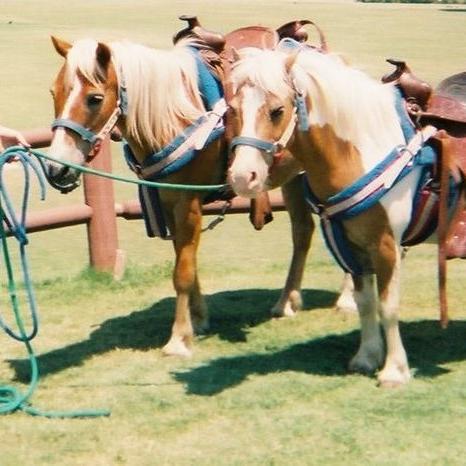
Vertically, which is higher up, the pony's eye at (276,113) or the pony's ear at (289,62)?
the pony's ear at (289,62)

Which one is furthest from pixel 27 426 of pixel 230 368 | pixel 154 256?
pixel 154 256

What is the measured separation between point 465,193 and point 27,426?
2.20 meters

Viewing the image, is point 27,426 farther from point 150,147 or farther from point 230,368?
point 150,147

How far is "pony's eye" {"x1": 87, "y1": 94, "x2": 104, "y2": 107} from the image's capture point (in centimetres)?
459

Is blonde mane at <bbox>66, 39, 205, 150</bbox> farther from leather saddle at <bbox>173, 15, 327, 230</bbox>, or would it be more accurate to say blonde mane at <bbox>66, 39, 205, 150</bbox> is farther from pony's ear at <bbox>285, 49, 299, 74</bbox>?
pony's ear at <bbox>285, 49, 299, 74</bbox>

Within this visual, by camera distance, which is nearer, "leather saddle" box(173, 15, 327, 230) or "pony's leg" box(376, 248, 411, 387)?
"pony's leg" box(376, 248, 411, 387)

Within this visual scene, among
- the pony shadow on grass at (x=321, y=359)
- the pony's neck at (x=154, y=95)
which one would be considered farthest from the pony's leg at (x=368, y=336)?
the pony's neck at (x=154, y=95)

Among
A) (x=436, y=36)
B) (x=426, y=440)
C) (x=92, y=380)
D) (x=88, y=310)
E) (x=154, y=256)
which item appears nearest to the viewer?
(x=426, y=440)

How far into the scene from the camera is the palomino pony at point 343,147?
162 inches

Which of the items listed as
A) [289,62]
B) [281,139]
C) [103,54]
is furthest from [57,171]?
[289,62]

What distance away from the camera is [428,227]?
4.67 m

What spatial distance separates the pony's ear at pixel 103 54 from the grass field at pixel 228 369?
1.49m

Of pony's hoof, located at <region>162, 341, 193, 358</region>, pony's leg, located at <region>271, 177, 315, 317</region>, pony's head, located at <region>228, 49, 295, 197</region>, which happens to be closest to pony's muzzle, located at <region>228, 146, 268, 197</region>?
pony's head, located at <region>228, 49, 295, 197</region>

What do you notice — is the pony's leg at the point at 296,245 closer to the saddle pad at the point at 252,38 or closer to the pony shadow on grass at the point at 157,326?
the pony shadow on grass at the point at 157,326
